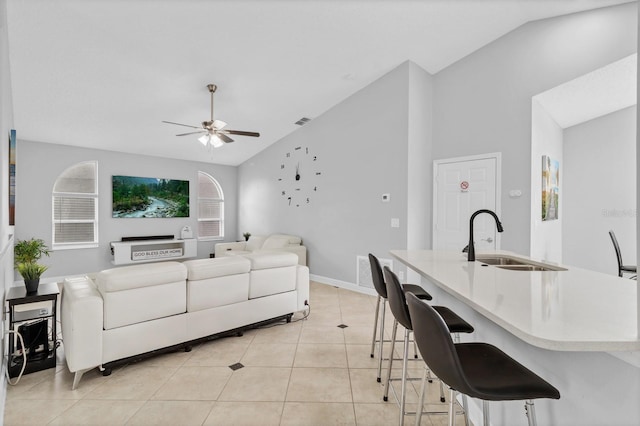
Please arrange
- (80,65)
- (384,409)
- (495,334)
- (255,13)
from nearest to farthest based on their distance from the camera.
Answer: (495,334)
(384,409)
(255,13)
(80,65)

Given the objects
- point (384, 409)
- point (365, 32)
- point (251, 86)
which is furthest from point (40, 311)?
point (365, 32)

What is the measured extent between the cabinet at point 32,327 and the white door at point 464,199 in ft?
15.1

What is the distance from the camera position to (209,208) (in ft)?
26.9

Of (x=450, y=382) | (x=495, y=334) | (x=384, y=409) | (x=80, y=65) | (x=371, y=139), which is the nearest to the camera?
(x=450, y=382)

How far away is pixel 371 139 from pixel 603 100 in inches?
120

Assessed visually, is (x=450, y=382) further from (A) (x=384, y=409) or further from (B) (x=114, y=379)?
(B) (x=114, y=379)

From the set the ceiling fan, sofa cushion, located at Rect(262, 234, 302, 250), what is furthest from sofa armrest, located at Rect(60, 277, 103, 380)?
sofa cushion, located at Rect(262, 234, 302, 250)

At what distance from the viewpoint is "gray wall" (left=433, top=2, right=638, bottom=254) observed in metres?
3.29

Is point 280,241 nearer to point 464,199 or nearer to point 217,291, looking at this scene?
point 217,291

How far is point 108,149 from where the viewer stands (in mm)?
6410

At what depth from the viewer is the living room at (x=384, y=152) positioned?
3.59m

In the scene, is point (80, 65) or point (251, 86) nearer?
point (80, 65)

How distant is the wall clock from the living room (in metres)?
0.04

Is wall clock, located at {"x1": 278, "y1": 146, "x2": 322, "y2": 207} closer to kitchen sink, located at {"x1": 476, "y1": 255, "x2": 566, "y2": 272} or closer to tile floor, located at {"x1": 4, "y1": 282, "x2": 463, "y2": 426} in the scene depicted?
tile floor, located at {"x1": 4, "y1": 282, "x2": 463, "y2": 426}
